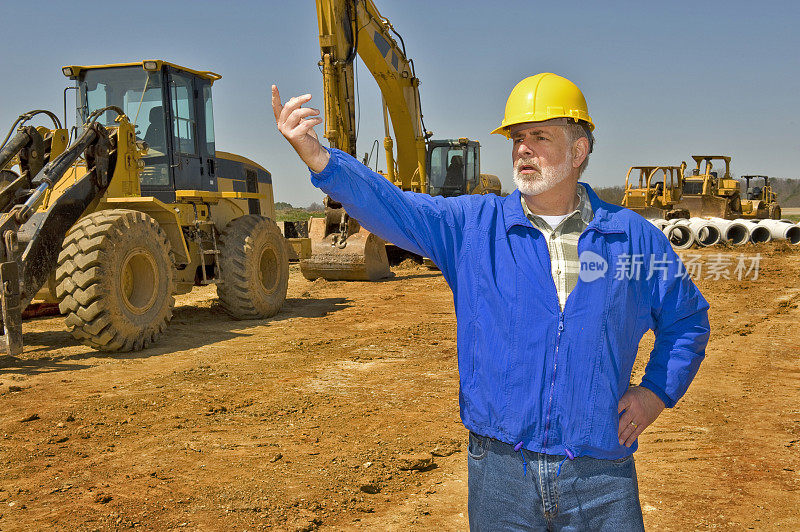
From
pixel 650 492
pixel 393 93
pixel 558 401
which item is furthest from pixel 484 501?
pixel 393 93

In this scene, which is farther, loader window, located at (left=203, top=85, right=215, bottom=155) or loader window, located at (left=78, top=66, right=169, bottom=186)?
loader window, located at (left=203, top=85, right=215, bottom=155)

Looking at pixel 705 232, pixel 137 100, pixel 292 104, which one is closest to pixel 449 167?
pixel 705 232

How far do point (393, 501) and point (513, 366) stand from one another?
2358 millimetres

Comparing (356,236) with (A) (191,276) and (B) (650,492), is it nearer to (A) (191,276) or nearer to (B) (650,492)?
(A) (191,276)

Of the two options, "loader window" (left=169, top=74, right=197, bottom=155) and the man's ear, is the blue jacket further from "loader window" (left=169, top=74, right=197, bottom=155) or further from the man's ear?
"loader window" (left=169, top=74, right=197, bottom=155)

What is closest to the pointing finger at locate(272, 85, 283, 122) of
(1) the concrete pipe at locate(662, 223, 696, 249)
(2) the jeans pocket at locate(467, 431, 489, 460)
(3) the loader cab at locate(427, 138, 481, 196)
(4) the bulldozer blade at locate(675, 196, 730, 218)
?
(2) the jeans pocket at locate(467, 431, 489, 460)

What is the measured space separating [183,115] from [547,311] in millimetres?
8847

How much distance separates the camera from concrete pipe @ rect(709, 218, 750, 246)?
20625 mm

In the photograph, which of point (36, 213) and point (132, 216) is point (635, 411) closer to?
point (132, 216)

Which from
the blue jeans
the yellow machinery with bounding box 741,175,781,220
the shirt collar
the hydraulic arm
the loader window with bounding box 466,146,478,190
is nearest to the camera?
the blue jeans

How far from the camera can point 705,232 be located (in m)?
20.7

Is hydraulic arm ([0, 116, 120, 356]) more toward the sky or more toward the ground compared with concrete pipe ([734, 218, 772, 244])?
more toward the sky

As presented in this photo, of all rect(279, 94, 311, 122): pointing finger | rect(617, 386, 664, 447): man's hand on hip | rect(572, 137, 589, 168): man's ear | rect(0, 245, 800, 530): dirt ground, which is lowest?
rect(0, 245, 800, 530): dirt ground

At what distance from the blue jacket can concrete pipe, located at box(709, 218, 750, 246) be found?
2009 cm
